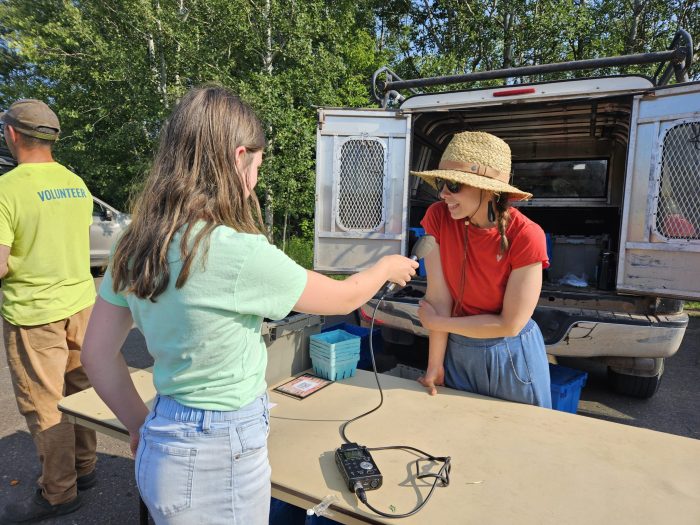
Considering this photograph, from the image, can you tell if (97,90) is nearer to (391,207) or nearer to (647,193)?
(391,207)

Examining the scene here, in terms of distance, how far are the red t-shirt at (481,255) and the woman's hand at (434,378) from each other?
0.92ft

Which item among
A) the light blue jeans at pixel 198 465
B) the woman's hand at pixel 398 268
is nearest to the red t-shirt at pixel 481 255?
the woman's hand at pixel 398 268

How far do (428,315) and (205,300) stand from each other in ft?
4.05

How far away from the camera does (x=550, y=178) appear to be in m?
6.61

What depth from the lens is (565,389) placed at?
2.76 metres

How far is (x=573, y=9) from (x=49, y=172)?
13056mm

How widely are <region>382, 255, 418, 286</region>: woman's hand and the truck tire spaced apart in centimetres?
343

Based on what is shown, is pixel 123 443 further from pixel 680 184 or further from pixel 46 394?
pixel 680 184

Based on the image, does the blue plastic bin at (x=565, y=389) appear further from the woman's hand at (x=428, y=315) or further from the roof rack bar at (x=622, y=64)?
the roof rack bar at (x=622, y=64)

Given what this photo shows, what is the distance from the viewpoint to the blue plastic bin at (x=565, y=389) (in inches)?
107

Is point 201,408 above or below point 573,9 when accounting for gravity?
below

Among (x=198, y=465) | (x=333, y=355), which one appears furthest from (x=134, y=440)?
(x=333, y=355)

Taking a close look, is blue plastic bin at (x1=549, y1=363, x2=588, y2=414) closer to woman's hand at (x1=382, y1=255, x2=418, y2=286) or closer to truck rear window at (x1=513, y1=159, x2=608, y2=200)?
woman's hand at (x1=382, y1=255, x2=418, y2=286)

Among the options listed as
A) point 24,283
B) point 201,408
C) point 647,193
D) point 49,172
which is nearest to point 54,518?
point 24,283
